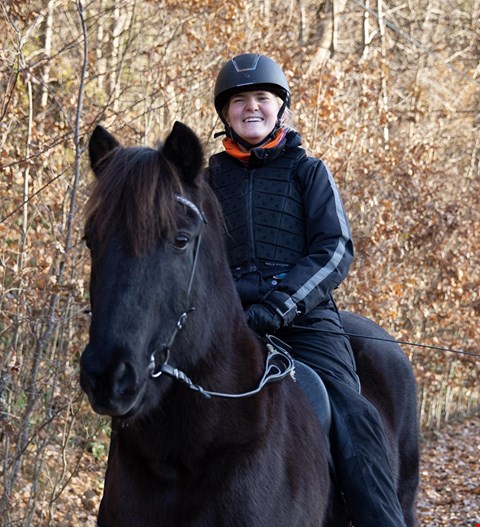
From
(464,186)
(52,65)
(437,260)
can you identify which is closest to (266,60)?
(52,65)

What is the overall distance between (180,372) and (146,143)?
672cm

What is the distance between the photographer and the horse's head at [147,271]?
2814mm

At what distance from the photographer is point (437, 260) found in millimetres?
12492

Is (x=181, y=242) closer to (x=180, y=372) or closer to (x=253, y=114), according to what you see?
(x=180, y=372)

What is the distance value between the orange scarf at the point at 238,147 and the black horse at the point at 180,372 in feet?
3.49

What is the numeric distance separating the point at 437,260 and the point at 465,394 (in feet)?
13.8

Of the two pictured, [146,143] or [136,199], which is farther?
[146,143]

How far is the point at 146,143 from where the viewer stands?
31.4 feet

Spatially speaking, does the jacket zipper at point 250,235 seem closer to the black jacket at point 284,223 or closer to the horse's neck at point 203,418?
the black jacket at point 284,223

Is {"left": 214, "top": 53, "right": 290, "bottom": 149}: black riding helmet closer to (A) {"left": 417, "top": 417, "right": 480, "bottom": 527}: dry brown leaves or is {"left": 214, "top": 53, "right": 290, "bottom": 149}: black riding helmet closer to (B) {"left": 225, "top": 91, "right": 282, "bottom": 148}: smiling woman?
(B) {"left": 225, "top": 91, "right": 282, "bottom": 148}: smiling woman

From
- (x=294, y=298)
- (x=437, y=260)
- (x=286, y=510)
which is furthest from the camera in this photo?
(x=437, y=260)

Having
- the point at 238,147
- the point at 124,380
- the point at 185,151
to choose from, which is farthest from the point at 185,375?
the point at 238,147

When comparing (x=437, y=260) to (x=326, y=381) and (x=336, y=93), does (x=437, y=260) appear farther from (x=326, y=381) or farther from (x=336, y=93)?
(x=326, y=381)

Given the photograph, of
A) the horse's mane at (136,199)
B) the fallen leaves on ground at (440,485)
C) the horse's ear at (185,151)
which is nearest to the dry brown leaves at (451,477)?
the fallen leaves on ground at (440,485)
